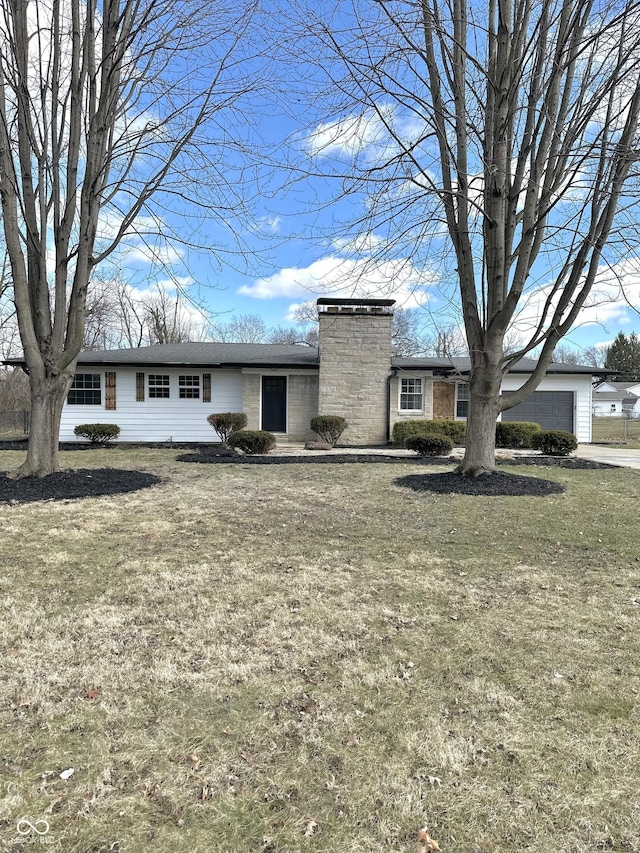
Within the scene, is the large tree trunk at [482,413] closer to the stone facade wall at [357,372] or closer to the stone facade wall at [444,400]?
the stone facade wall at [357,372]

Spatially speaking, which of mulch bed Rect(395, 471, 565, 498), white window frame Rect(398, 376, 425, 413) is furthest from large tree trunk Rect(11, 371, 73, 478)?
white window frame Rect(398, 376, 425, 413)

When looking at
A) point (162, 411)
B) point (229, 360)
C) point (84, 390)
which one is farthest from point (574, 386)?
point (84, 390)

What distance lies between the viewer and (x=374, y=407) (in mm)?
15891

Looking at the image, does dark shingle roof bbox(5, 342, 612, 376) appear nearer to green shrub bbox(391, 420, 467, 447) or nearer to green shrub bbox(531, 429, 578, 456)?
green shrub bbox(391, 420, 467, 447)

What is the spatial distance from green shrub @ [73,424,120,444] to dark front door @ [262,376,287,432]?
476cm

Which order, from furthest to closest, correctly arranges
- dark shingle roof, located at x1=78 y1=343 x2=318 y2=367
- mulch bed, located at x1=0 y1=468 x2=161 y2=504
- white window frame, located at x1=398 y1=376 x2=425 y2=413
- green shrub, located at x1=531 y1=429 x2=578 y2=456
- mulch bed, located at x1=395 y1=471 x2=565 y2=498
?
white window frame, located at x1=398 y1=376 x2=425 y2=413, dark shingle roof, located at x1=78 y1=343 x2=318 y2=367, green shrub, located at x1=531 y1=429 x2=578 y2=456, mulch bed, located at x1=395 y1=471 x2=565 y2=498, mulch bed, located at x1=0 y1=468 x2=161 y2=504

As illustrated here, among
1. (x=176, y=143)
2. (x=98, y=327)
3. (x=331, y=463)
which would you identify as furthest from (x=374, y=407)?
(x=98, y=327)

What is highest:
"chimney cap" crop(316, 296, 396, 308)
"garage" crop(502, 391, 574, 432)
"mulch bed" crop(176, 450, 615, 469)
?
"chimney cap" crop(316, 296, 396, 308)

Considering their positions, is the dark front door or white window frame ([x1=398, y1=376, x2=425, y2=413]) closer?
white window frame ([x1=398, y1=376, x2=425, y2=413])

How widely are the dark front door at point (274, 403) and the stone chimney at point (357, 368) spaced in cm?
142

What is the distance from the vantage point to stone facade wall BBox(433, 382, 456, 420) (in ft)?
55.3

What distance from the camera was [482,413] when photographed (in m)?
8.24

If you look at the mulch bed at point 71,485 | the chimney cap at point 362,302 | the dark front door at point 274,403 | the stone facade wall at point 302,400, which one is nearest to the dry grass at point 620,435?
the chimney cap at point 362,302

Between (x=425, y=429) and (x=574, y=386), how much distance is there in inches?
246
